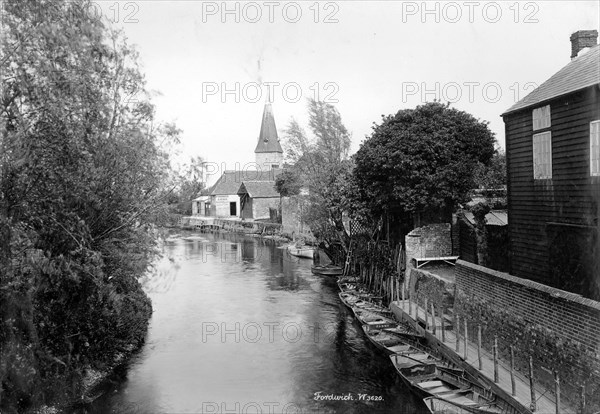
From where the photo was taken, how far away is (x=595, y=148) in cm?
1198

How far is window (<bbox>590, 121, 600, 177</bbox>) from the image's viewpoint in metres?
11.9

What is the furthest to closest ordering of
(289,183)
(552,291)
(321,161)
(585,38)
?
(289,183) < (321,161) < (585,38) < (552,291)

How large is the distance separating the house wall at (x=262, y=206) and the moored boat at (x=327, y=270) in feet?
103

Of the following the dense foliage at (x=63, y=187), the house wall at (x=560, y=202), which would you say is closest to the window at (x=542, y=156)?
the house wall at (x=560, y=202)

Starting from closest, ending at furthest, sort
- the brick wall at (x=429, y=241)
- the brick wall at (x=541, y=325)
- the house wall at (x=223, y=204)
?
1. the brick wall at (x=541, y=325)
2. the brick wall at (x=429, y=241)
3. the house wall at (x=223, y=204)

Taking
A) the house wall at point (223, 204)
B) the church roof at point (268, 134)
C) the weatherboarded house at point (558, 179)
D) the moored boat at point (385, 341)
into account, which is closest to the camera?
the weatherboarded house at point (558, 179)

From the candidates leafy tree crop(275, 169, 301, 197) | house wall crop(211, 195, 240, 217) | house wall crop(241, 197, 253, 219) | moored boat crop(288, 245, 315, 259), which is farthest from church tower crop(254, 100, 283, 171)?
moored boat crop(288, 245, 315, 259)

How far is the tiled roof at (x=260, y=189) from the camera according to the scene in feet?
212

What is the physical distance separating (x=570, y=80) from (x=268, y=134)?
214ft

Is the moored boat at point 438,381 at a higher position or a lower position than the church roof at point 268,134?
lower

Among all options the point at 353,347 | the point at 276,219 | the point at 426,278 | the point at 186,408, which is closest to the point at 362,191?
the point at 426,278

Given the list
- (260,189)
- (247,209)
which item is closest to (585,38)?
(260,189)

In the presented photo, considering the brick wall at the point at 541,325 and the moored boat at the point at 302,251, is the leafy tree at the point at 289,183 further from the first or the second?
the brick wall at the point at 541,325

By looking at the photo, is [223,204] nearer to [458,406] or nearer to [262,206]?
[262,206]
